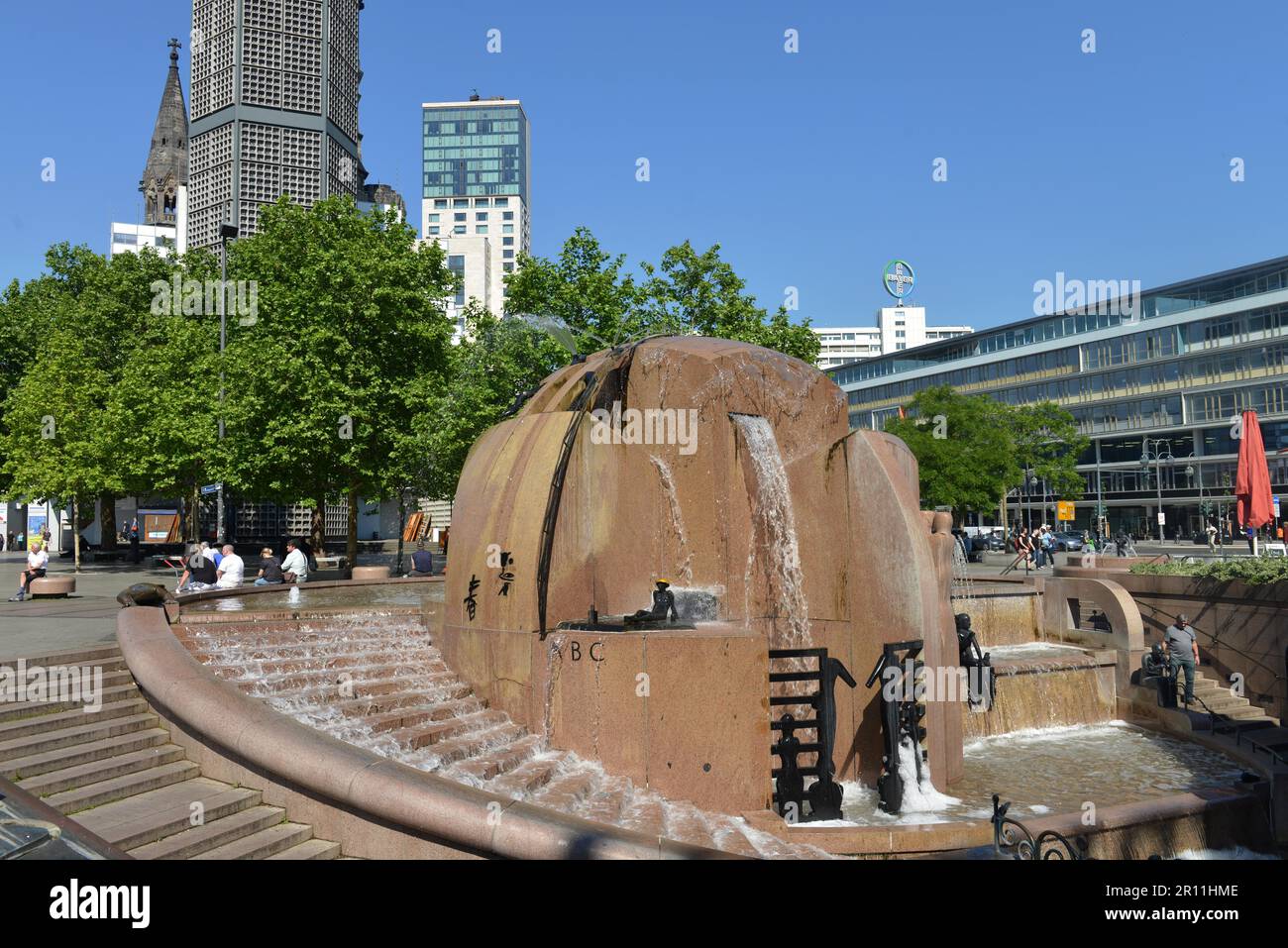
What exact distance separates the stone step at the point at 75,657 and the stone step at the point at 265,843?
3915 mm

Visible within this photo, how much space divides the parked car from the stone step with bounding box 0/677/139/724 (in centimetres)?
4775

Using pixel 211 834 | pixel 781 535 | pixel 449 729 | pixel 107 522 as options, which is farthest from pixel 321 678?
pixel 107 522

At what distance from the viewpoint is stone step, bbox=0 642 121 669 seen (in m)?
9.63

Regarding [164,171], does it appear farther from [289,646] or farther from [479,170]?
[289,646]

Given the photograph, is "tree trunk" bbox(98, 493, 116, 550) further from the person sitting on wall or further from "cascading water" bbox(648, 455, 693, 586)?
the person sitting on wall

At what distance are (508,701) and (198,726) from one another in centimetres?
330

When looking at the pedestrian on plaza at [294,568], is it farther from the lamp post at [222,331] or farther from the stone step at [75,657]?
the stone step at [75,657]

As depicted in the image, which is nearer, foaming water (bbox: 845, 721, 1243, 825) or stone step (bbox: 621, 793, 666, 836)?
stone step (bbox: 621, 793, 666, 836)

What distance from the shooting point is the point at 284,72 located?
73.9m

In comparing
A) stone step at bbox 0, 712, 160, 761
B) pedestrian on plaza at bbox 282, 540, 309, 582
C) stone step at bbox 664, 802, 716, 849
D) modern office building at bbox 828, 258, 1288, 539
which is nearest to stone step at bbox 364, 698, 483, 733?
stone step at bbox 0, 712, 160, 761

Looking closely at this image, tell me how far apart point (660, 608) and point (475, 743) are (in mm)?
2441

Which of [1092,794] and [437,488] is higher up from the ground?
[437,488]
